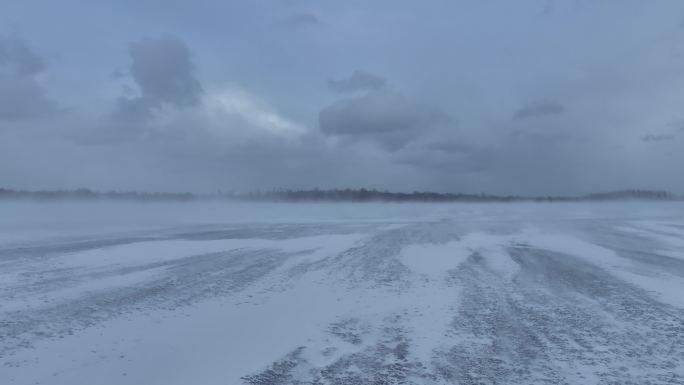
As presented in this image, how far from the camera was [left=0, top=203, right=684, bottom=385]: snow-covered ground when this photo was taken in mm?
6055

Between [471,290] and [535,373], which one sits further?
[471,290]

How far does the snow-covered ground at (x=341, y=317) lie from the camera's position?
605 cm

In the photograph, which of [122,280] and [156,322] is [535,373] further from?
[122,280]

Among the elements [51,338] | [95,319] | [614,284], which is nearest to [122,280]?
[95,319]

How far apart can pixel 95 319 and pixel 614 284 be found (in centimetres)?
1032

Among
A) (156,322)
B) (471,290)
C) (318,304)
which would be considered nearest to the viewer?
(156,322)

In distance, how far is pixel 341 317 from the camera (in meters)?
8.55

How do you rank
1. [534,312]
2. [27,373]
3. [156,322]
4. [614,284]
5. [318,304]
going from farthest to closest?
[614,284] < [318,304] < [534,312] < [156,322] < [27,373]

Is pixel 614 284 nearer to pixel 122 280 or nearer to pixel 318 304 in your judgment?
pixel 318 304

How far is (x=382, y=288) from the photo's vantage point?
10727 millimetres

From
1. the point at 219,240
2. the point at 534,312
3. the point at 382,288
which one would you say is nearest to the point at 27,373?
the point at 382,288

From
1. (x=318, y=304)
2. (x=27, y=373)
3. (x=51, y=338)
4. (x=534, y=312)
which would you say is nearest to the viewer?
(x=27, y=373)

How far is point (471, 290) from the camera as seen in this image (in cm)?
1057

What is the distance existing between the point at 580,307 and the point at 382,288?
146 inches
